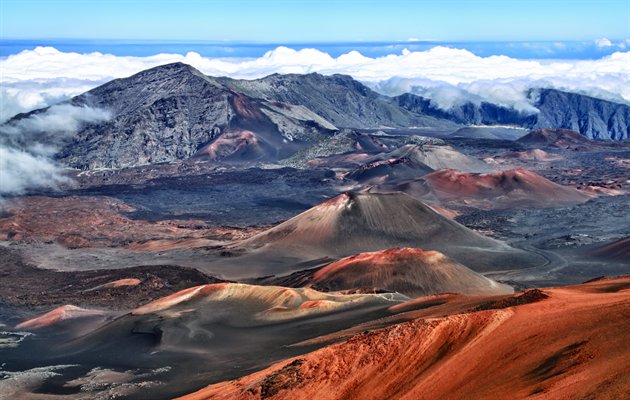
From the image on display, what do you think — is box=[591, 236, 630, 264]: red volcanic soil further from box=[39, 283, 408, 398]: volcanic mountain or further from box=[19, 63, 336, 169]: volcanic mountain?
box=[19, 63, 336, 169]: volcanic mountain

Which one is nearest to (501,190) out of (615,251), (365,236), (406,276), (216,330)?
(365,236)

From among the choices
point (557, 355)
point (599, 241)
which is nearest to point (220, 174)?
point (599, 241)

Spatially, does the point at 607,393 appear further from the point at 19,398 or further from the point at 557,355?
the point at 19,398

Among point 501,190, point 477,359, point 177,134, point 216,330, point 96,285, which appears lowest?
point 501,190

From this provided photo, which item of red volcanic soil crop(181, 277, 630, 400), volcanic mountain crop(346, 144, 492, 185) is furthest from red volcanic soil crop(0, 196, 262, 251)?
red volcanic soil crop(181, 277, 630, 400)

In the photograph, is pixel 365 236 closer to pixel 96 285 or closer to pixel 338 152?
pixel 96 285

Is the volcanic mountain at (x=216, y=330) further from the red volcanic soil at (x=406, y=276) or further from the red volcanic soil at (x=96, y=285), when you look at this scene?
the red volcanic soil at (x=96, y=285)
